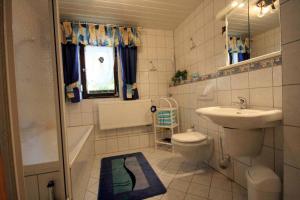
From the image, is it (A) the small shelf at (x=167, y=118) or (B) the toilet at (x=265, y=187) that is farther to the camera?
(A) the small shelf at (x=167, y=118)

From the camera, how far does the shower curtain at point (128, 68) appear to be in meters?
2.55

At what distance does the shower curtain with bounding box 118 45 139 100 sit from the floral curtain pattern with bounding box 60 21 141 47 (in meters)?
0.10

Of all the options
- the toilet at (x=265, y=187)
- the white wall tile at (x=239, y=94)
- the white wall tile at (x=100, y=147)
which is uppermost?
the white wall tile at (x=239, y=94)

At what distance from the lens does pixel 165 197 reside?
1.34m

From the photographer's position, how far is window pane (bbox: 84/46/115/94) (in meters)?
2.49

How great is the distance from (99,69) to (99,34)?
1.83 ft

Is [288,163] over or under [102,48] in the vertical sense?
under

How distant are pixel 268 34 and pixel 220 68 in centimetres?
50

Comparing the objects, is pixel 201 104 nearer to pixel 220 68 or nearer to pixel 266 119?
pixel 220 68

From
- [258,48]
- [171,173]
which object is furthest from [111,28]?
[171,173]

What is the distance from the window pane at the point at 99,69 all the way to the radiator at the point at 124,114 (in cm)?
32

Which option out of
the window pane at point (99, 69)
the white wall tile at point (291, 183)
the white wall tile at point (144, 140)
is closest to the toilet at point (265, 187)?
the white wall tile at point (291, 183)

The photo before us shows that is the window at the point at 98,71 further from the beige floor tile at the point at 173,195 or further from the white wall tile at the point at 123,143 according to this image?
the beige floor tile at the point at 173,195

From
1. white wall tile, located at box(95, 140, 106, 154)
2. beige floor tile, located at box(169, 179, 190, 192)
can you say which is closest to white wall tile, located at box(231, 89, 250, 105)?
beige floor tile, located at box(169, 179, 190, 192)
